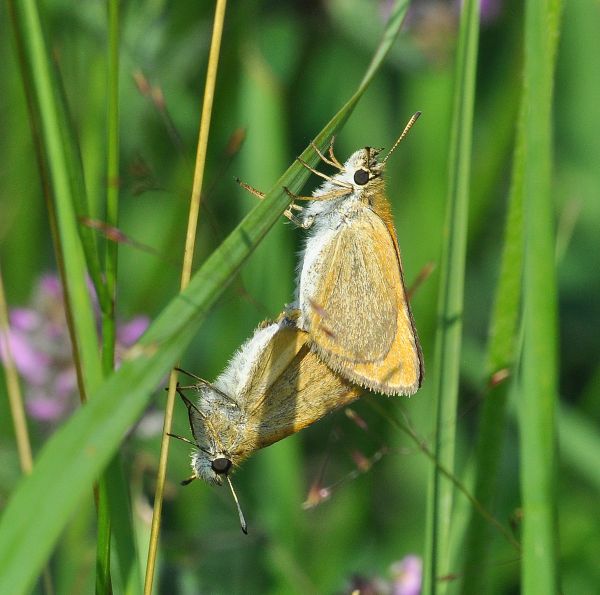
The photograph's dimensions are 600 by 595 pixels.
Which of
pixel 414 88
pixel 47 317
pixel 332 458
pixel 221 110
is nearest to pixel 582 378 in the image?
pixel 332 458

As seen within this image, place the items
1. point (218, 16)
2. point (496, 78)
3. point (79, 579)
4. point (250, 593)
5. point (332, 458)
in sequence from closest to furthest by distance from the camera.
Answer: point (218, 16), point (79, 579), point (250, 593), point (332, 458), point (496, 78)

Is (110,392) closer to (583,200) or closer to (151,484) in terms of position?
(151,484)

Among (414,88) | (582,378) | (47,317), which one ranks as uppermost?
(414,88)

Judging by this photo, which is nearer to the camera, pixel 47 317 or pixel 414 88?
pixel 47 317

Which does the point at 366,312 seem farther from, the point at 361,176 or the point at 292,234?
the point at 292,234

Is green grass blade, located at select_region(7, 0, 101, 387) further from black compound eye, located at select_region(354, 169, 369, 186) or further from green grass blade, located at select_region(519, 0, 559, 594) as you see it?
black compound eye, located at select_region(354, 169, 369, 186)

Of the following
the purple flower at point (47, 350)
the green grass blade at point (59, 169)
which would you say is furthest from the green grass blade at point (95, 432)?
the purple flower at point (47, 350)
